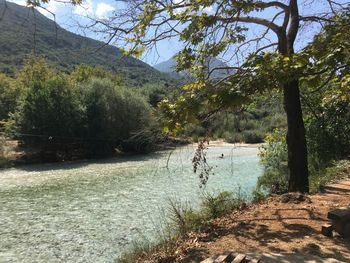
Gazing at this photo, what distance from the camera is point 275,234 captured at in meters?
6.63

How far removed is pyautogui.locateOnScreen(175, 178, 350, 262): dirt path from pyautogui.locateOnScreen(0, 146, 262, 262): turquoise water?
1.69 meters

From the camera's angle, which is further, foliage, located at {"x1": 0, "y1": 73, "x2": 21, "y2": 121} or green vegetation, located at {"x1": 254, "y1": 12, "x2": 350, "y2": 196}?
foliage, located at {"x1": 0, "y1": 73, "x2": 21, "y2": 121}

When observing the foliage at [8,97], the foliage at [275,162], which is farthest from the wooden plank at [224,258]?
the foliage at [8,97]

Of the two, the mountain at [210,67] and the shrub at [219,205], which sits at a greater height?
the mountain at [210,67]

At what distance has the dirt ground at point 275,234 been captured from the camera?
5.87m

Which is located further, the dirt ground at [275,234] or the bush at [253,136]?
the bush at [253,136]

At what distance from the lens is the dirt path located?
19.2 feet

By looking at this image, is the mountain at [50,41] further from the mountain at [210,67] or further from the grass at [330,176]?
the grass at [330,176]

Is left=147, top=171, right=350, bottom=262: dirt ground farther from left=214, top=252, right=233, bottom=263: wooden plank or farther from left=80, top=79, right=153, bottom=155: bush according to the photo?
left=80, top=79, right=153, bottom=155: bush

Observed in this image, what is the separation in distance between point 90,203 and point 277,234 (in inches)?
410

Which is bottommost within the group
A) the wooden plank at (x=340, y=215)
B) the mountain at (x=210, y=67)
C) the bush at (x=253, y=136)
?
the wooden plank at (x=340, y=215)

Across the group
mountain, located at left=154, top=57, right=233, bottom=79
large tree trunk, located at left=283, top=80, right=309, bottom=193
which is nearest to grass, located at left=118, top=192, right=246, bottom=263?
large tree trunk, located at left=283, top=80, right=309, bottom=193

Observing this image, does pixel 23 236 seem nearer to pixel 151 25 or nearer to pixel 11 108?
pixel 151 25

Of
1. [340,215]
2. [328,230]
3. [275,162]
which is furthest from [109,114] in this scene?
[340,215]
